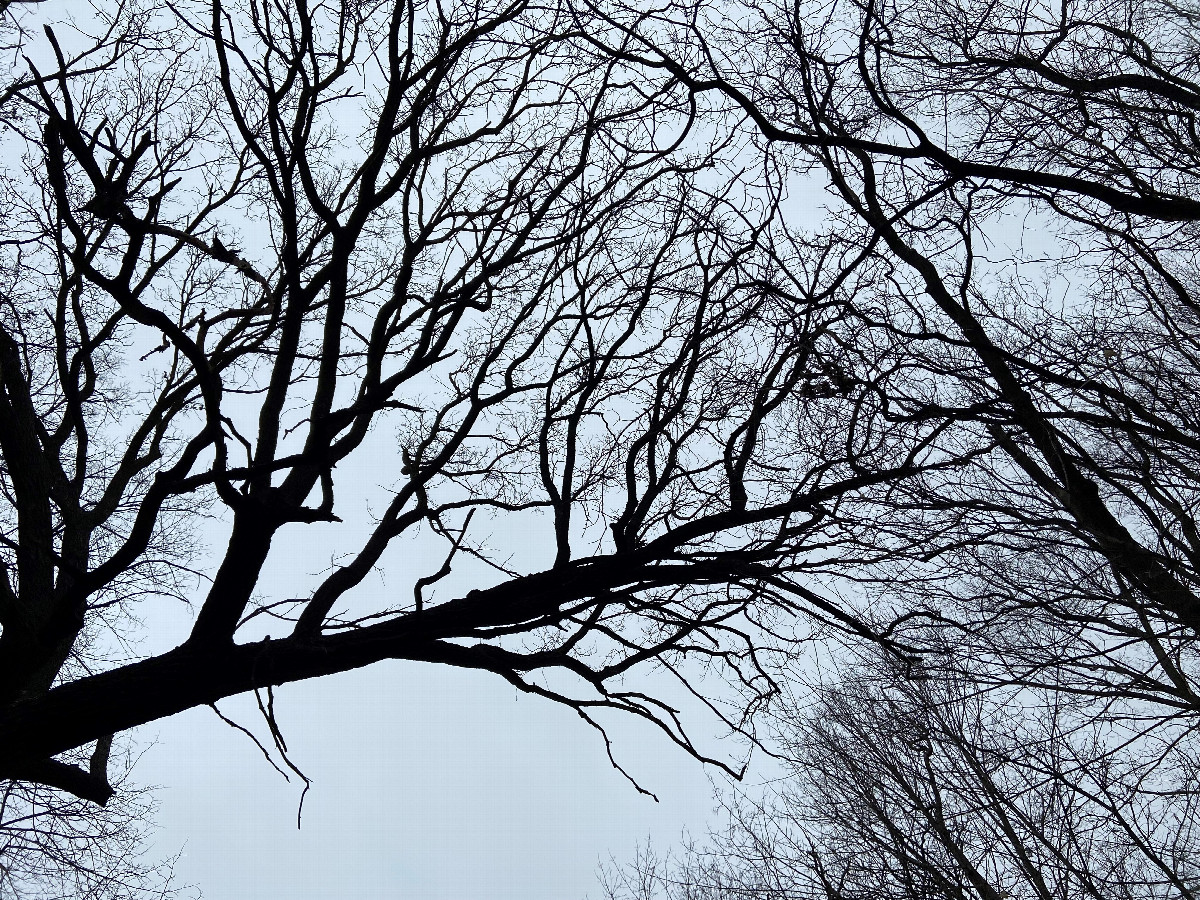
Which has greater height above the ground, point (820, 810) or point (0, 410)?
point (0, 410)

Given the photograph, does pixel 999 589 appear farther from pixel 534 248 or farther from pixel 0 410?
pixel 0 410

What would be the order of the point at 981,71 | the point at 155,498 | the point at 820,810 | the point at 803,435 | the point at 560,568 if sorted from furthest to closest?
the point at 820,810, the point at 803,435, the point at 981,71, the point at 560,568, the point at 155,498

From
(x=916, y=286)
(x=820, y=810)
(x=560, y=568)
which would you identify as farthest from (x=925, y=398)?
(x=820, y=810)

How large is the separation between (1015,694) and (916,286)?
235 centimetres

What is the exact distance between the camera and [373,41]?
4957mm

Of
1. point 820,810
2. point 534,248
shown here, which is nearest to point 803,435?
point 534,248

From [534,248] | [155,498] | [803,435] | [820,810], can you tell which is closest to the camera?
[155,498]

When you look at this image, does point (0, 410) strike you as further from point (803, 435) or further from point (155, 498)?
point (803, 435)

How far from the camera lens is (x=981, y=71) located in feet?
14.4

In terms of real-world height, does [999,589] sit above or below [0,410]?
below

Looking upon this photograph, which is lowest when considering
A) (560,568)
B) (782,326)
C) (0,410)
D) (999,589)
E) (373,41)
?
(999,589)

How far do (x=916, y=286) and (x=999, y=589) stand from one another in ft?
5.52

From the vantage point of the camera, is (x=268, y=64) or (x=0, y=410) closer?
(x=268, y=64)

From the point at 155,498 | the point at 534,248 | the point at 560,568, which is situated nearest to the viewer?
the point at 155,498
